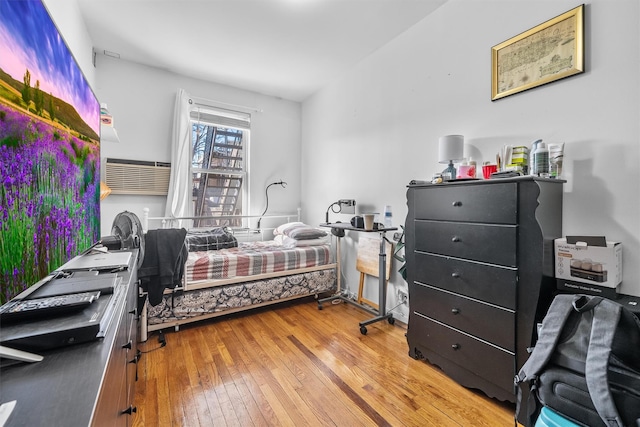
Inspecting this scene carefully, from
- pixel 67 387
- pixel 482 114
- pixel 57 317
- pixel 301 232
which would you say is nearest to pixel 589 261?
pixel 482 114

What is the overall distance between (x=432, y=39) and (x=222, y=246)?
289 centimetres

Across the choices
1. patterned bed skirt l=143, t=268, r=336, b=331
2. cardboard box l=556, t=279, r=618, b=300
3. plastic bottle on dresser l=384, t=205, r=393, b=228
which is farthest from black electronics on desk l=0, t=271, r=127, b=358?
plastic bottle on dresser l=384, t=205, r=393, b=228

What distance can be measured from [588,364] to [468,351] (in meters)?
0.72

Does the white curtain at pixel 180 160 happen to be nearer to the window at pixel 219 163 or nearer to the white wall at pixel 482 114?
the window at pixel 219 163

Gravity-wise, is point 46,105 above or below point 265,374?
above

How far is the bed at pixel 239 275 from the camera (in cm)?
242

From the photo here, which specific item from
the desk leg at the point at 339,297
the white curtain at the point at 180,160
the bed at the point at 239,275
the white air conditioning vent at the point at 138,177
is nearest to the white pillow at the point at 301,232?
the bed at the point at 239,275

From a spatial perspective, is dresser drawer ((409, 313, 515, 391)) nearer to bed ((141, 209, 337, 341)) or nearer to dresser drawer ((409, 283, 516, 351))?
dresser drawer ((409, 283, 516, 351))

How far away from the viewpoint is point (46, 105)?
901mm

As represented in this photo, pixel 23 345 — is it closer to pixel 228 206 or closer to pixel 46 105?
pixel 46 105

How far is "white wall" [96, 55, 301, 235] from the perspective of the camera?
2990 mm

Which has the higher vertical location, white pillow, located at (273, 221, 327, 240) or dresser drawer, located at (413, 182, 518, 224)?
dresser drawer, located at (413, 182, 518, 224)

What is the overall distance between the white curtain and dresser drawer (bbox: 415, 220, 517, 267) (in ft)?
8.94

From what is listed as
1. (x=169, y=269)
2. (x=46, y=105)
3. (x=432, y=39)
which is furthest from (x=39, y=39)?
(x=432, y=39)
